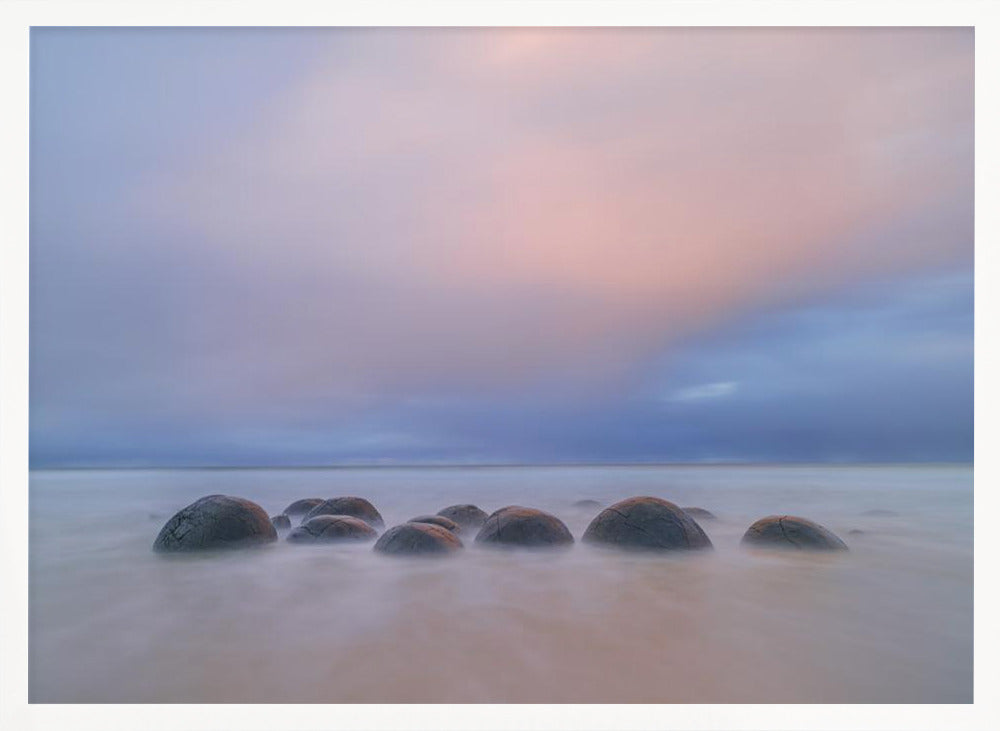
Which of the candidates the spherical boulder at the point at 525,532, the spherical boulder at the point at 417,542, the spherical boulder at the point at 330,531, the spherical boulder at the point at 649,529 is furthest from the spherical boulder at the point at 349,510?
the spherical boulder at the point at 649,529

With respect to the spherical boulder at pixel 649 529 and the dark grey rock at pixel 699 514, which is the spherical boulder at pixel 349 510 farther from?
the dark grey rock at pixel 699 514

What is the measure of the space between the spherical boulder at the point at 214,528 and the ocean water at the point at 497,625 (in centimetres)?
14

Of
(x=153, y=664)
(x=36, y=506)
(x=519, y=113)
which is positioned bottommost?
(x=153, y=664)

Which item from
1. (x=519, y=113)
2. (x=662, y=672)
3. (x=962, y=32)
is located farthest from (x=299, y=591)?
(x=962, y=32)

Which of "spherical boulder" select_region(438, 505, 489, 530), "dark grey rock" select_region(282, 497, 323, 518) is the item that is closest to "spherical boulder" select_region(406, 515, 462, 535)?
"spherical boulder" select_region(438, 505, 489, 530)

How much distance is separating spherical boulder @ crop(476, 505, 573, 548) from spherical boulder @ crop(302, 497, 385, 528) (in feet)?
4.93

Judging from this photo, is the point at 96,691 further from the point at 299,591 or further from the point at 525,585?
the point at 525,585

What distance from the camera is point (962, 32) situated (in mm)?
3240

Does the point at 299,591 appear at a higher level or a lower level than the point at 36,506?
lower

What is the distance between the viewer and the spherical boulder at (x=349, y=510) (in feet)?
17.6

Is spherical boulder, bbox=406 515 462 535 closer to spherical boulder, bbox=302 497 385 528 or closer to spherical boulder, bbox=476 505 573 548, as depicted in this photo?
spherical boulder, bbox=476 505 573 548

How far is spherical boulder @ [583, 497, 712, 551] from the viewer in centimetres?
412
